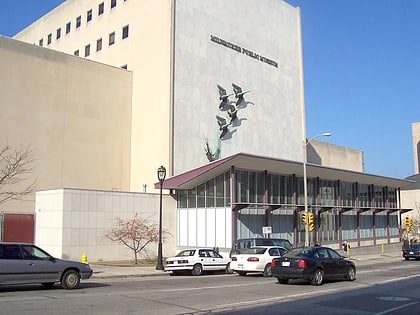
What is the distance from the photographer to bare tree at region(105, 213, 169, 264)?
37.0 m

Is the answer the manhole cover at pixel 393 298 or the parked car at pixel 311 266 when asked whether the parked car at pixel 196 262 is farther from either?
the manhole cover at pixel 393 298

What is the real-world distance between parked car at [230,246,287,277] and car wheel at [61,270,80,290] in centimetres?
998

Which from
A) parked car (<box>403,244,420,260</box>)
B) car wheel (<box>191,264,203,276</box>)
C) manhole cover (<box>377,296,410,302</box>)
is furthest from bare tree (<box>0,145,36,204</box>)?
parked car (<box>403,244,420,260</box>)

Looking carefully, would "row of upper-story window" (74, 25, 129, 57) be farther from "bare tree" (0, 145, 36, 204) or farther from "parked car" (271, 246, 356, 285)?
"parked car" (271, 246, 356, 285)

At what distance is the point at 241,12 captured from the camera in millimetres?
53844

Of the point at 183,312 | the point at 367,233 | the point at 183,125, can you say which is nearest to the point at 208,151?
the point at 183,125

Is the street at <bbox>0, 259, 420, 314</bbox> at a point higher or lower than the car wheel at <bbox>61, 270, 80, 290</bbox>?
lower

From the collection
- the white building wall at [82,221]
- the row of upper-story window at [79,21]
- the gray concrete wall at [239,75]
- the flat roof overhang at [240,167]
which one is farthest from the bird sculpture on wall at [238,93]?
the white building wall at [82,221]

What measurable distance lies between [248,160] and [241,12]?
21199mm

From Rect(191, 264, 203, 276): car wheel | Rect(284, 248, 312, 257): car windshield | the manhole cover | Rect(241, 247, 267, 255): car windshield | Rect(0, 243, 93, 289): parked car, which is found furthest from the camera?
Rect(191, 264, 203, 276): car wheel

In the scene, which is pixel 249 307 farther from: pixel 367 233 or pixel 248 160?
pixel 367 233

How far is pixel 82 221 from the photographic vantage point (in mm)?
35656

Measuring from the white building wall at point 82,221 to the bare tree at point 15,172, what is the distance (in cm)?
300

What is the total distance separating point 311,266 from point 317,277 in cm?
54
